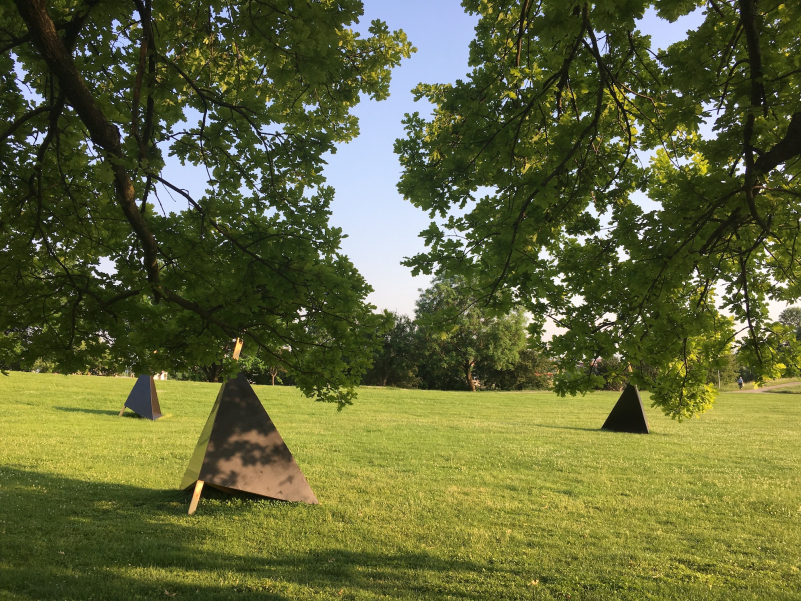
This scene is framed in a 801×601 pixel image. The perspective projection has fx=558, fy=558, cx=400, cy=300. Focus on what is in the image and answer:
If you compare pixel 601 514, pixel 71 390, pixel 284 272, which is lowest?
pixel 601 514

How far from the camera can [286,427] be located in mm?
18844

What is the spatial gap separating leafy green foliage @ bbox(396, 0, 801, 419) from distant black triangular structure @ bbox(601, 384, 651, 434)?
43.4 ft

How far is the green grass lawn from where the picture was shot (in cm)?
623

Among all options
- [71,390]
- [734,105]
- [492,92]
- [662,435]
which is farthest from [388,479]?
[71,390]

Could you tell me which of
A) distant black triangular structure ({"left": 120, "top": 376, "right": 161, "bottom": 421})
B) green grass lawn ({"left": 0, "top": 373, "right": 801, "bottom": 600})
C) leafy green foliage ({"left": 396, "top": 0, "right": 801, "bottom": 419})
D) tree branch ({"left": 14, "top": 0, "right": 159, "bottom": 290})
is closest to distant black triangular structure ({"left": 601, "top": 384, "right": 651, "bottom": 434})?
green grass lawn ({"left": 0, "top": 373, "right": 801, "bottom": 600})

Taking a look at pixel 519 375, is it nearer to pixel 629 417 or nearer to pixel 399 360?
pixel 399 360

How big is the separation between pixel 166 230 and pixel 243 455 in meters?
4.39

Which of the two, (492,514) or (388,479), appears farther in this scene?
(388,479)

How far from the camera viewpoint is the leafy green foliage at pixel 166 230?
5.64 m

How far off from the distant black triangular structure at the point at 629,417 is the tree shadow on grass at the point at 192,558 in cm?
1429

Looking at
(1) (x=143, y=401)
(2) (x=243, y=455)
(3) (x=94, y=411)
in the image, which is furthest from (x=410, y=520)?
(3) (x=94, y=411)

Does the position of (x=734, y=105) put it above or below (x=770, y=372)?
above

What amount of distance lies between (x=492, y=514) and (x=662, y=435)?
12.4 m

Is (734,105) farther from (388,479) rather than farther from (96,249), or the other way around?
(388,479)
